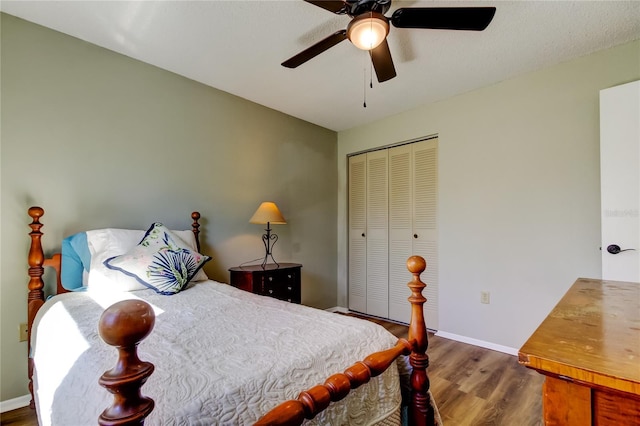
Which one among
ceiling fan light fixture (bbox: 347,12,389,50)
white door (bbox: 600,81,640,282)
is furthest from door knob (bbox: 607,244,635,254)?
ceiling fan light fixture (bbox: 347,12,389,50)

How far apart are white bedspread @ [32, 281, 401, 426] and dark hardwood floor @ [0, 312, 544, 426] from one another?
2.99 feet

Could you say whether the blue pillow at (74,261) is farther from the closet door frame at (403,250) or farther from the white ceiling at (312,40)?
the closet door frame at (403,250)

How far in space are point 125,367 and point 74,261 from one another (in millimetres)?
1801

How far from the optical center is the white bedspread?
2.44 feet

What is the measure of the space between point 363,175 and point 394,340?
278 centimetres

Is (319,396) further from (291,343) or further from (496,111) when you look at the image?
(496,111)

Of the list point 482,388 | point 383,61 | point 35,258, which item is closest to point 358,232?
point 482,388

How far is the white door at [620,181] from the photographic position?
6.38ft

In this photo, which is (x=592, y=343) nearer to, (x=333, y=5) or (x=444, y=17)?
(x=444, y=17)

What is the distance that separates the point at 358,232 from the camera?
3.85 meters

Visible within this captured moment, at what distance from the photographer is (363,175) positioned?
3.83 meters

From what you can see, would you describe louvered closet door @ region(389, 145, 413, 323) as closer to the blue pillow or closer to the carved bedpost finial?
the blue pillow

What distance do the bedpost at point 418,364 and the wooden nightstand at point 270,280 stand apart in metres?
1.64

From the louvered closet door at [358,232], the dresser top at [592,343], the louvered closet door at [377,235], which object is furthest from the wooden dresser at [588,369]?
the louvered closet door at [358,232]
